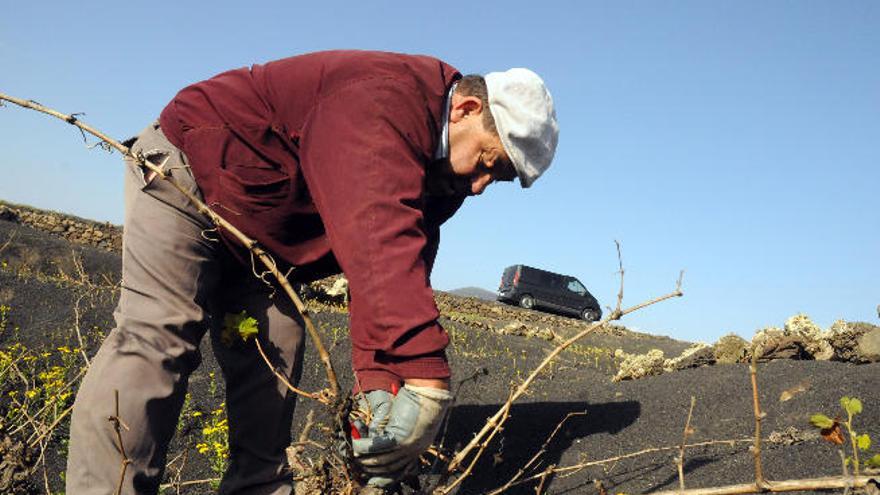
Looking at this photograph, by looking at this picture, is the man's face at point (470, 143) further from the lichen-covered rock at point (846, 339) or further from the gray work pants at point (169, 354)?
the lichen-covered rock at point (846, 339)

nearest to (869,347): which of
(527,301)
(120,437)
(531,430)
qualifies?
(531,430)

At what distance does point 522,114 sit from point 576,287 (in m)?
25.0

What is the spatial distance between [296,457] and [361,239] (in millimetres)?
1074

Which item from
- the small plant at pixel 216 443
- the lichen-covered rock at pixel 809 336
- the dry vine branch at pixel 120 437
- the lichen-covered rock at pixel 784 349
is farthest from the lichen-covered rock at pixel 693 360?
the dry vine branch at pixel 120 437

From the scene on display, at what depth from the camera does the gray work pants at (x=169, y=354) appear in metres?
2.00

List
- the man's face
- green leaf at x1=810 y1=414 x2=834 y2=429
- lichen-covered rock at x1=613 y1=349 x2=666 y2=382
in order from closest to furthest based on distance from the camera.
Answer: green leaf at x1=810 y1=414 x2=834 y2=429
the man's face
lichen-covered rock at x1=613 y1=349 x2=666 y2=382

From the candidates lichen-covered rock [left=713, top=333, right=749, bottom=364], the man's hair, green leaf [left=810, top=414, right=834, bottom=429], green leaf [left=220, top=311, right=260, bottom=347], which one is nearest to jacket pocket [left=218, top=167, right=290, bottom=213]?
green leaf [left=220, top=311, right=260, bottom=347]

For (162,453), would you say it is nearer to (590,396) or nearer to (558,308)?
(590,396)

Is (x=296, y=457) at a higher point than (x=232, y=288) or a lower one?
lower

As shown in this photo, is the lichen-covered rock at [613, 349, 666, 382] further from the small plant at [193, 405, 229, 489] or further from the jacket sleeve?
the jacket sleeve

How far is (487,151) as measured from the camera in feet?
6.97

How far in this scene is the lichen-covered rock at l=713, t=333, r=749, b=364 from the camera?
5.52m

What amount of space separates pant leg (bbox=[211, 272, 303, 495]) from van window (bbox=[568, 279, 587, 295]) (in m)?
24.3

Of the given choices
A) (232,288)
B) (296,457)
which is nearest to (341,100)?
(232,288)
